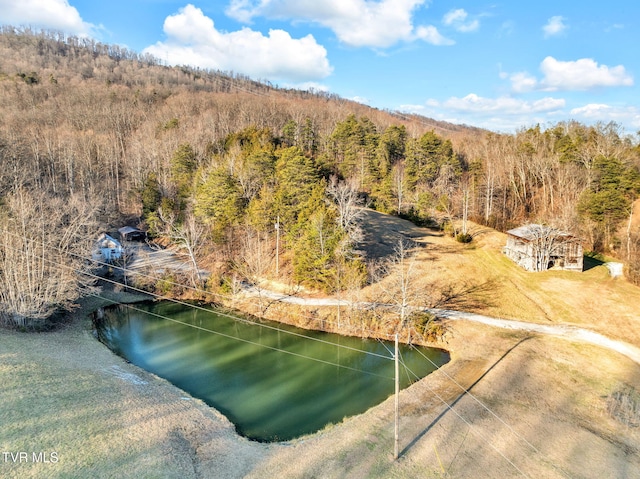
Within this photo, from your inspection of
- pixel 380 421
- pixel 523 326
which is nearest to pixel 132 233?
pixel 380 421

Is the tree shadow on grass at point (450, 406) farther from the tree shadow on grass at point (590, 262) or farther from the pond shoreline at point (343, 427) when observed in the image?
the tree shadow on grass at point (590, 262)

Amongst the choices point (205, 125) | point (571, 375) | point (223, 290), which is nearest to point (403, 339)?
point (571, 375)

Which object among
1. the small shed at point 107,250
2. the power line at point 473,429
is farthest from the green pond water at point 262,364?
the small shed at point 107,250

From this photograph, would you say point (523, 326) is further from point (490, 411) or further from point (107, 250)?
point (107, 250)

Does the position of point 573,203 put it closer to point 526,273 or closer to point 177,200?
point 526,273

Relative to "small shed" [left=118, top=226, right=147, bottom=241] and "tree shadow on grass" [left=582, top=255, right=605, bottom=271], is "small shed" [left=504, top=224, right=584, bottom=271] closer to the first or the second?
"tree shadow on grass" [left=582, top=255, right=605, bottom=271]
